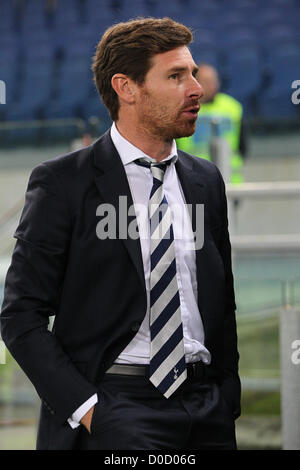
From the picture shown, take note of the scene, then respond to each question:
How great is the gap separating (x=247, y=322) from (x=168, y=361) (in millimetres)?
1614

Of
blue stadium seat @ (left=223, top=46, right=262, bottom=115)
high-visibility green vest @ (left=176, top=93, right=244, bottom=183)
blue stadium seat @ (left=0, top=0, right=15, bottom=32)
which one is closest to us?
high-visibility green vest @ (left=176, top=93, right=244, bottom=183)

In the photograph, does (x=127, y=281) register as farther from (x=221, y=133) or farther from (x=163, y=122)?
(x=221, y=133)

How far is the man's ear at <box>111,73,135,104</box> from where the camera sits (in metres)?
1.51

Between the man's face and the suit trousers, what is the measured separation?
1.44 ft

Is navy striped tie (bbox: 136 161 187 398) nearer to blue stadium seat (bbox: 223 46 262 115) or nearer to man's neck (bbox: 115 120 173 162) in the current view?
man's neck (bbox: 115 120 173 162)

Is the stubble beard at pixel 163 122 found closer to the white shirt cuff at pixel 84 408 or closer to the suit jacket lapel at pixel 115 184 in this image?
the suit jacket lapel at pixel 115 184

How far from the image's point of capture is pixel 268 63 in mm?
7664

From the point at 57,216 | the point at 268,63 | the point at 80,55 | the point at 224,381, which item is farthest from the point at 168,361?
the point at 80,55

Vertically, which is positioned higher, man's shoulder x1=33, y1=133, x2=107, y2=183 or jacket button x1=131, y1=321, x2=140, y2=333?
man's shoulder x1=33, y1=133, x2=107, y2=183

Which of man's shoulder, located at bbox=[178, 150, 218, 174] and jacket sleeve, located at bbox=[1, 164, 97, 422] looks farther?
man's shoulder, located at bbox=[178, 150, 218, 174]

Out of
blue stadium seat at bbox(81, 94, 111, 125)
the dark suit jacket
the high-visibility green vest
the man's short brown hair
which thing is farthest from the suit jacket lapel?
blue stadium seat at bbox(81, 94, 111, 125)

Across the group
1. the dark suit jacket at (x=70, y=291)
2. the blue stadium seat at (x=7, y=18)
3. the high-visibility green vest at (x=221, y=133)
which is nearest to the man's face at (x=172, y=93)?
the dark suit jacket at (x=70, y=291)

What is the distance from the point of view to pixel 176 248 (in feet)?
4.97
